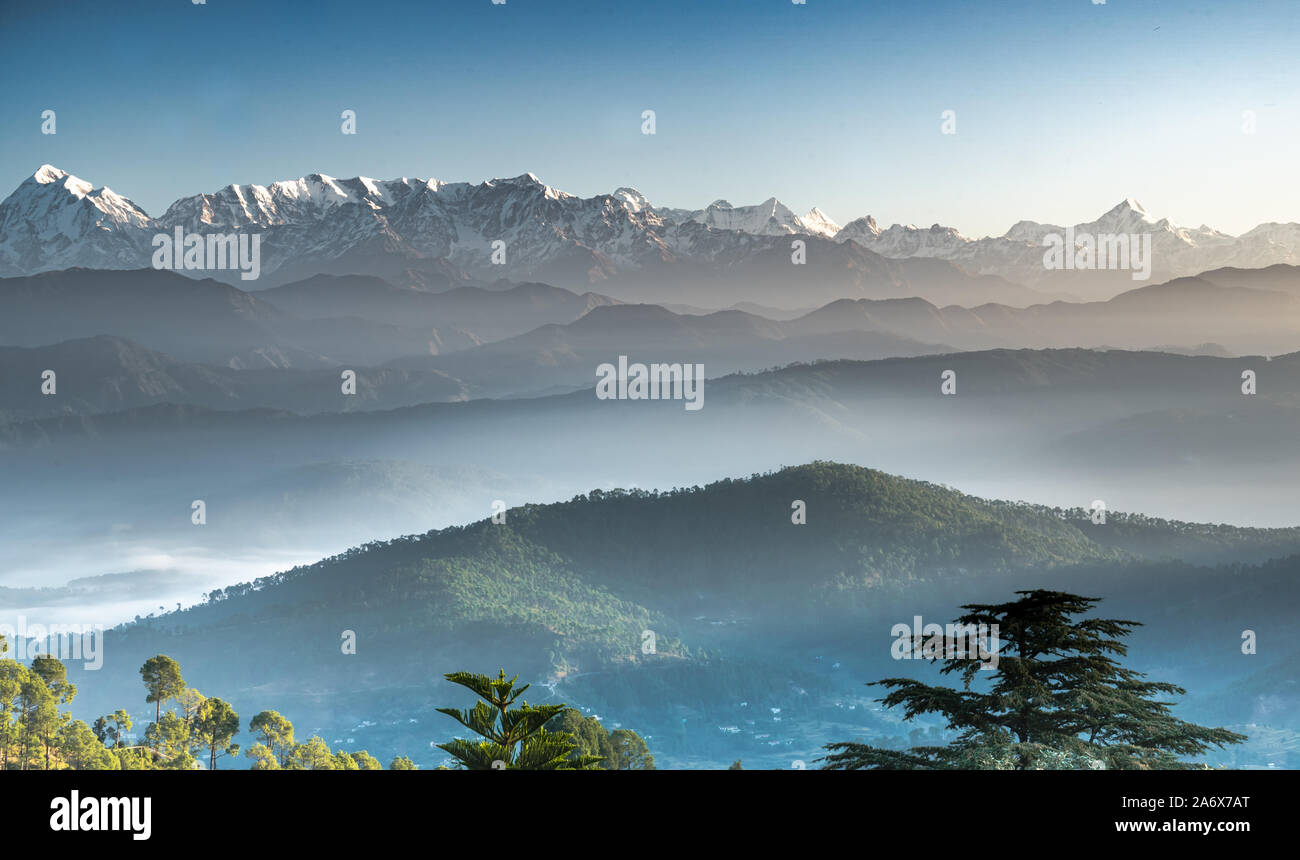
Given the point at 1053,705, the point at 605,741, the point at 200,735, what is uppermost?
the point at 1053,705

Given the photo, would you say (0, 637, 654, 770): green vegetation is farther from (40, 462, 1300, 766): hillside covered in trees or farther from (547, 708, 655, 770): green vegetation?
(40, 462, 1300, 766): hillside covered in trees

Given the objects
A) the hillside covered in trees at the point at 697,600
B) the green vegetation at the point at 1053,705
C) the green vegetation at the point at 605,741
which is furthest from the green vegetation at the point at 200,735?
the hillside covered in trees at the point at 697,600

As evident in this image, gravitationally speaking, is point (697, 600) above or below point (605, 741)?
below

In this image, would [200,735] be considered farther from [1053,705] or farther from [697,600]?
[697,600]

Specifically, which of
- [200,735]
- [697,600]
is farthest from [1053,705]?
[697,600]

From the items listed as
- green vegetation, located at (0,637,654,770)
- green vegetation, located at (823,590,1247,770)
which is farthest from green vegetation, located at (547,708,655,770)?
green vegetation, located at (823,590,1247,770)

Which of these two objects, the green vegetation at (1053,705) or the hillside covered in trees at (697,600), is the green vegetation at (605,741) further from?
the hillside covered in trees at (697,600)

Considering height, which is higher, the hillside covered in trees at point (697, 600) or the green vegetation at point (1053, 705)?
the green vegetation at point (1053, 705)
